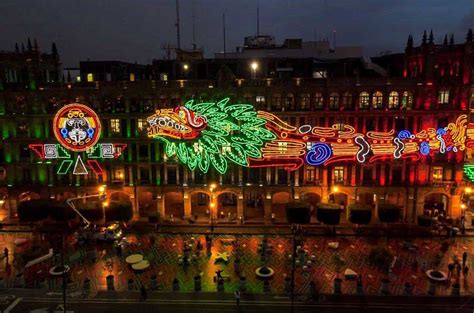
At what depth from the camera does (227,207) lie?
66.7m

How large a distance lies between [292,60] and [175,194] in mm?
29402

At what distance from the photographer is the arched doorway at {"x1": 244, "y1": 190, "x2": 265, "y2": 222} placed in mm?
62366

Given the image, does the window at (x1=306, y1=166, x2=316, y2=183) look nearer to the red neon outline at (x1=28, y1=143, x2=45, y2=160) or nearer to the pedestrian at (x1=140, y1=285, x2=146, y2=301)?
the pedestrian at (x1=140, y1=285, x2=146, y2=301)

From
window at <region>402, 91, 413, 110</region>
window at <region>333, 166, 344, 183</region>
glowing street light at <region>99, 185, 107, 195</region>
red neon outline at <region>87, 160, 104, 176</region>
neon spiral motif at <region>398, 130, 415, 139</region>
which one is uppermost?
window at <region>402, 91, 413, 110</region>

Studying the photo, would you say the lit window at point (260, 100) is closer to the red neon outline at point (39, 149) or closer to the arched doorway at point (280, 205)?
the arched doorway at point (280, 205)

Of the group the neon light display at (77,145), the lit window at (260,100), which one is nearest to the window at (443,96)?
the lit window at (260,100)

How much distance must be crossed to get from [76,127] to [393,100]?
1834 inches

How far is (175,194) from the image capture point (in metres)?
69.2

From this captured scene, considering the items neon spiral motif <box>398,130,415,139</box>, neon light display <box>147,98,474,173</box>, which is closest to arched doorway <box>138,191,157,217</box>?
neon light display <box>147,98,474,173</box>

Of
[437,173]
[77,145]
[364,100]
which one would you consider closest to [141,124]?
[77,145]

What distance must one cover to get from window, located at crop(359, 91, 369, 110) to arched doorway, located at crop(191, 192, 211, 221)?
87.5 ft

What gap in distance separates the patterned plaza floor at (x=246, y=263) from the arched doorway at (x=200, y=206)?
7.80 meters

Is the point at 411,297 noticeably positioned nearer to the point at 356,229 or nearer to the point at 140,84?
the point at 356,229

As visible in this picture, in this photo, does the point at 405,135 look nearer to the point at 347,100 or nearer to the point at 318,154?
the point at 347,100
